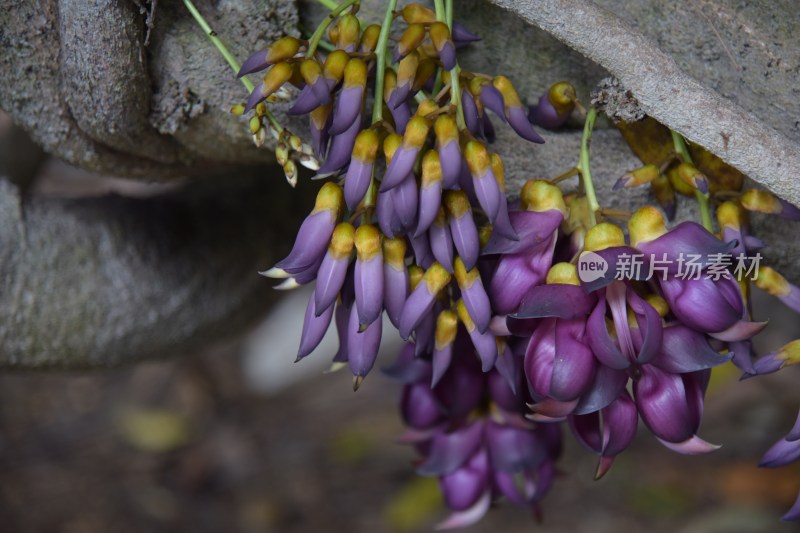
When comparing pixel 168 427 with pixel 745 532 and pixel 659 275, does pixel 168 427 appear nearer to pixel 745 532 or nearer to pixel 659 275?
pixel 745 532

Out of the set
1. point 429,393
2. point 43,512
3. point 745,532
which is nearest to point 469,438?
point 429,393

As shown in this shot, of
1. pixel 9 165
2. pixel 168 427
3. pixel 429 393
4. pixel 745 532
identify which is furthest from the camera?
pixel 168 427

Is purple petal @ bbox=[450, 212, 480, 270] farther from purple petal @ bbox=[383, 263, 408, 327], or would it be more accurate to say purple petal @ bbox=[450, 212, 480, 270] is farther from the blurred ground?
the blurred ground

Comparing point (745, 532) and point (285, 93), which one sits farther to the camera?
point (745, 532)

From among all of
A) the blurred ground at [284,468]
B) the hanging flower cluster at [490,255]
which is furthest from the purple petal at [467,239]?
the blurred ground at [284,468]

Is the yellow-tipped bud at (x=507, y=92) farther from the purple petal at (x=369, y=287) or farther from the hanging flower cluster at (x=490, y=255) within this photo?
the purple petal at (x=369, y=287)

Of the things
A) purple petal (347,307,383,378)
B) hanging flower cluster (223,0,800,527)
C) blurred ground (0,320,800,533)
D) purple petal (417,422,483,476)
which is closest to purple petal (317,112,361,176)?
hanging flower cluster (223,0,800,527)

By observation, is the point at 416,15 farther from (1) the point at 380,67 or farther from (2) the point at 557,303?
(2) the point at 557,303

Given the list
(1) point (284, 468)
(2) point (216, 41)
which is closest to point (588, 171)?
(2) point (216, 41)
